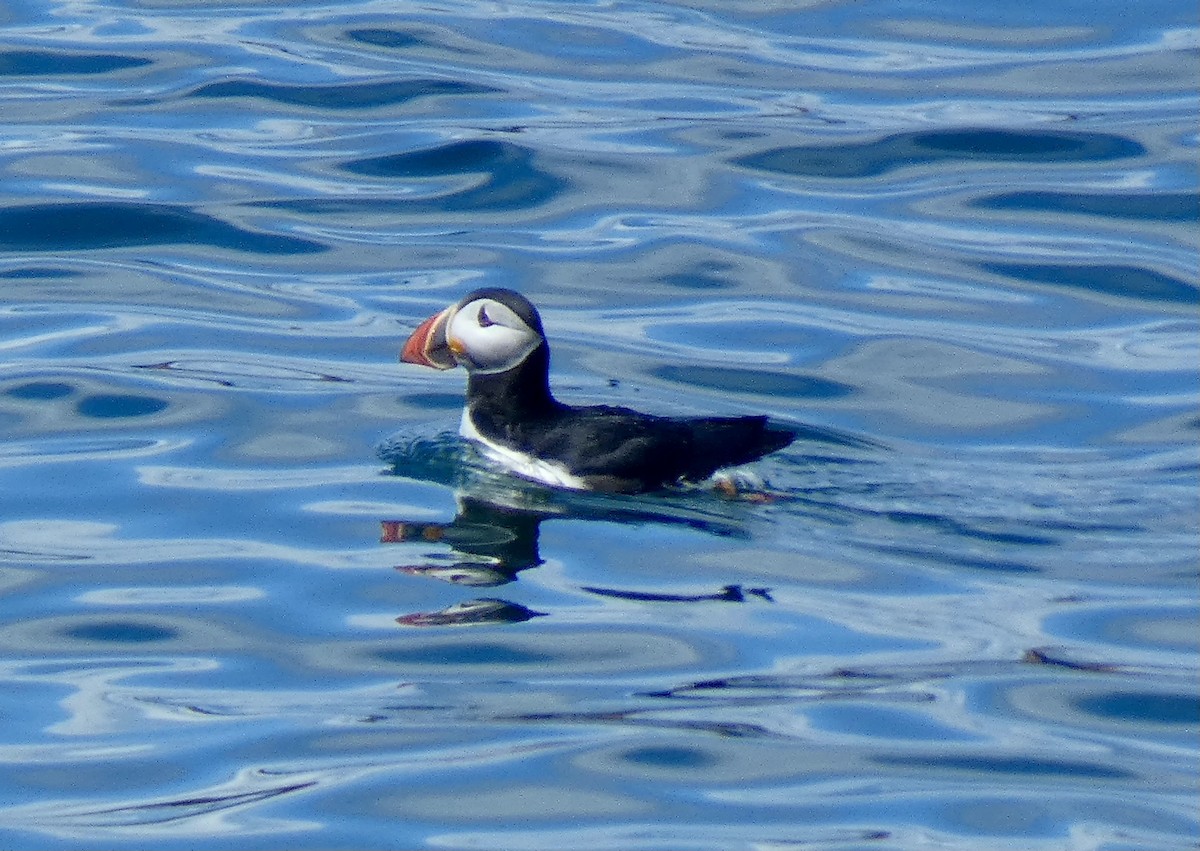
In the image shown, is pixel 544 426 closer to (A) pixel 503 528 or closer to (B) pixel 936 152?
(A) pixel 503 528

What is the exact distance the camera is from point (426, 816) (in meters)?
6.17

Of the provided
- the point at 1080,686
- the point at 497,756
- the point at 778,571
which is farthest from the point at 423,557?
the point at 1080,686

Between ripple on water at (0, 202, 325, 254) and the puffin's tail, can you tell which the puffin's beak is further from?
ripple on water at (0, 202, 325, 254)

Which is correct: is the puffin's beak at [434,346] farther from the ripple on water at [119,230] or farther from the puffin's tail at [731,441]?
the ripple on water at [119,230]

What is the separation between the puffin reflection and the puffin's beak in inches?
16.6

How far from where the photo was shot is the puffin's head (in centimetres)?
930

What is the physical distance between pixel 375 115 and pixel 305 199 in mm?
2340

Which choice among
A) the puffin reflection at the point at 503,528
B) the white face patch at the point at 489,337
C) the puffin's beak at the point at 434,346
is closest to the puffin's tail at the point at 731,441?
the puffin reflection at the point at 503,528

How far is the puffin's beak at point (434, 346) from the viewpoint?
9508 millimetres

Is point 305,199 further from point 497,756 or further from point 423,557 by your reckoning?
point 497,756

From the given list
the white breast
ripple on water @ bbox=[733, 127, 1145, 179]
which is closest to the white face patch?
the white breast

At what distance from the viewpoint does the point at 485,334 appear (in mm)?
9359

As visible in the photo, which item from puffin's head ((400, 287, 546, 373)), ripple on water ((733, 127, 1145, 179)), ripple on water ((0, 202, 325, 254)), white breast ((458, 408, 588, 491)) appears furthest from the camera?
ripple on water ((733, 127, 1145, 179))

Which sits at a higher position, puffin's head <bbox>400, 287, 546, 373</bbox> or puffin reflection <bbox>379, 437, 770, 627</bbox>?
puffin's head <bbox>400, 287, 546, 373</bbox>
